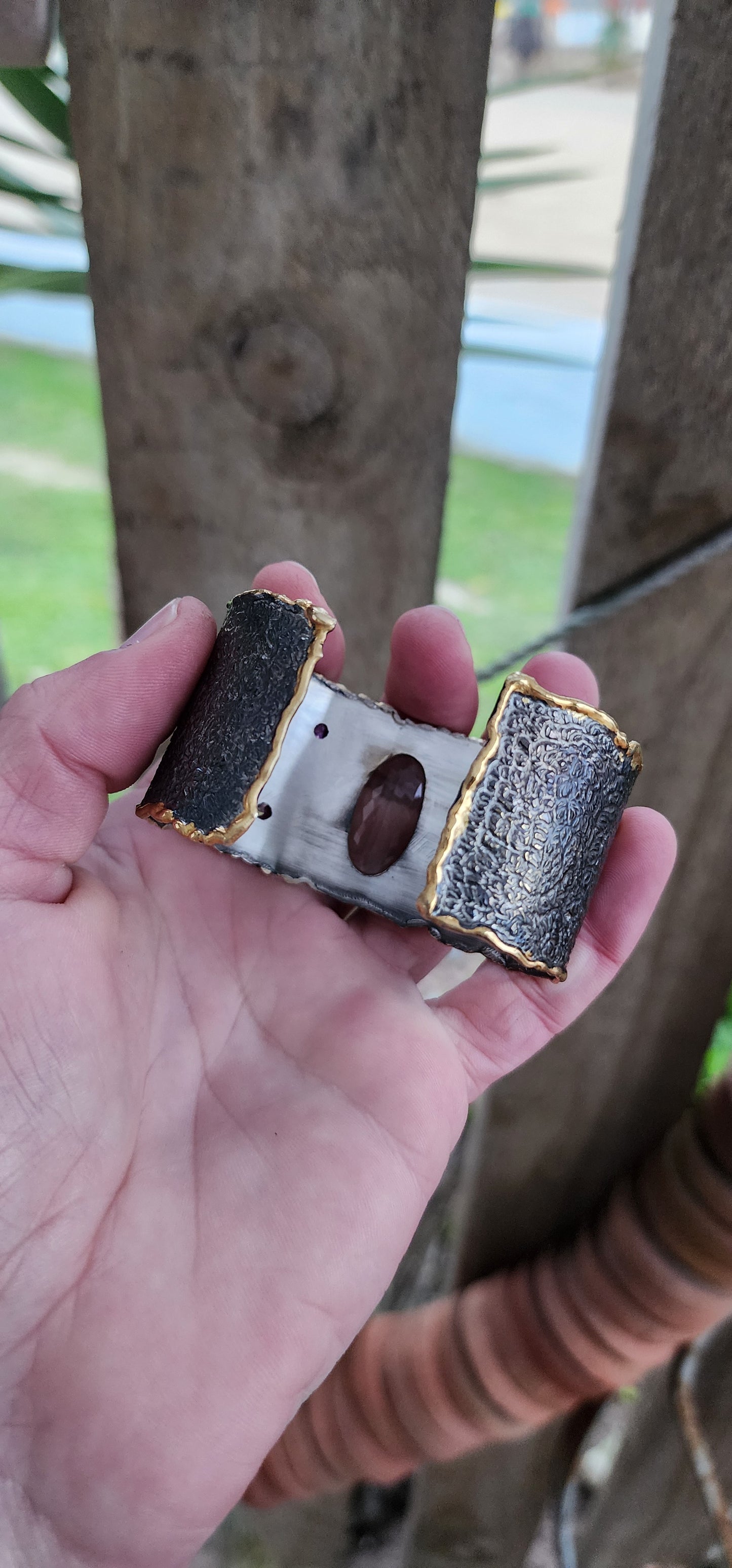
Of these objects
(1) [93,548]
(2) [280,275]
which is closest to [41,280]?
(2) [280,275]

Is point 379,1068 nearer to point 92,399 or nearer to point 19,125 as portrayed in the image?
point 92,399

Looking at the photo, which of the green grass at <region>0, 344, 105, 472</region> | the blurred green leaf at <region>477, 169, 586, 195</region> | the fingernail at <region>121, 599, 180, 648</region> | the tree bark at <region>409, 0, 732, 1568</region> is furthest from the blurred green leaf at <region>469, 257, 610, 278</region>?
the green grass at <region>0, 344, 105, 472</region>

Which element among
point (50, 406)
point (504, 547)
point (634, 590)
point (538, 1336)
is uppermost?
point (50, 406)

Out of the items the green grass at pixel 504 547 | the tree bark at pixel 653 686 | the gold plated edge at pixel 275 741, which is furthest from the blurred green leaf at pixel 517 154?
the green grass at pixel 504 547

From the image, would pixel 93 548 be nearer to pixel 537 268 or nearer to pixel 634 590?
pixel 537 268

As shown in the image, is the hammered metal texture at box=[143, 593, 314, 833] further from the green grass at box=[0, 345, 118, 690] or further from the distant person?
the distant person

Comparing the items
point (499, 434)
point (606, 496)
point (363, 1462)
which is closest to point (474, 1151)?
point (363, 1462)

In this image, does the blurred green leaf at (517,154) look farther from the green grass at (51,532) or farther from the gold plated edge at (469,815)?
the green grass at (51,532)
